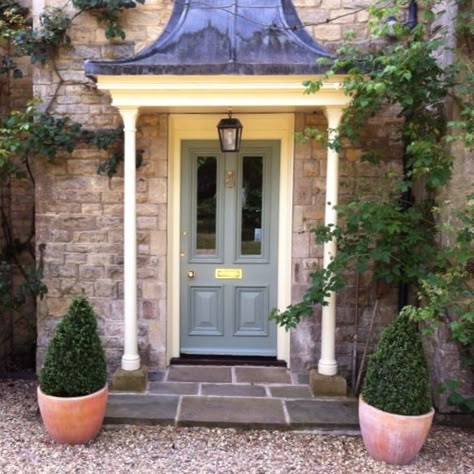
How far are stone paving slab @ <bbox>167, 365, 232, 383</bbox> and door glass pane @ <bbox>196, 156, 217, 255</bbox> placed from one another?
1.12 m

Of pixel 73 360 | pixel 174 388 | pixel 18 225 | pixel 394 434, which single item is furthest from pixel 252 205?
pixel 18 225

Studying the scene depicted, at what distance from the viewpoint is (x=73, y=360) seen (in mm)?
3293

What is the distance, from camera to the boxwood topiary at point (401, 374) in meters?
3.10

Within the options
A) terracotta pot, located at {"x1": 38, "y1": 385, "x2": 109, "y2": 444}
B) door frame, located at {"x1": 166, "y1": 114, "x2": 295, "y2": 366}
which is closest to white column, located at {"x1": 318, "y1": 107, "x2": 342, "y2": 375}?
door frame, located at {"x1": 166, "y1": 114, "x2": 295, "y2": 366}

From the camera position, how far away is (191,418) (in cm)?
370

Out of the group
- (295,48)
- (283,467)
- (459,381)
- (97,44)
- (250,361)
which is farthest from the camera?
(250,361)

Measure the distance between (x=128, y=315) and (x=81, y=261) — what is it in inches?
32.9

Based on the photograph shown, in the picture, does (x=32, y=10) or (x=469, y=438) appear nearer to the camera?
(x=469, y=438)

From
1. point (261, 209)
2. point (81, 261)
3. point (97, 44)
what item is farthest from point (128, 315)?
point (97, 44)

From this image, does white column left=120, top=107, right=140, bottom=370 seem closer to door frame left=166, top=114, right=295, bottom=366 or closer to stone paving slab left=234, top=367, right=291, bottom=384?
door frame left=166, top=114, right=295, bottom=366

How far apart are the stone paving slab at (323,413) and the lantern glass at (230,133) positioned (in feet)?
7.38

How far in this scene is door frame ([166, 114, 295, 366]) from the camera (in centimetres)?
460

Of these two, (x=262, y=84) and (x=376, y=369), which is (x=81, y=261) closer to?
(x=262, y=84)

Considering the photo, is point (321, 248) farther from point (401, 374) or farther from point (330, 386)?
point (401, 374)
